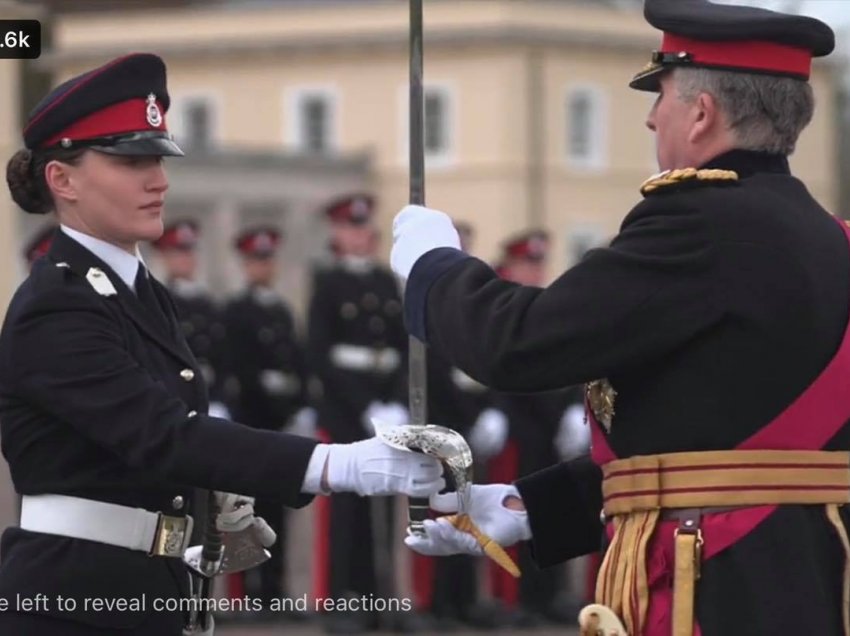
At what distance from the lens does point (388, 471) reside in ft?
14.5

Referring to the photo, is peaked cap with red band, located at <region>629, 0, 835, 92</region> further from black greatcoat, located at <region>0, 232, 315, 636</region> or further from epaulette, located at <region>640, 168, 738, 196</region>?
black greatcoat, located at <region>0, 232, 315, 636</region>

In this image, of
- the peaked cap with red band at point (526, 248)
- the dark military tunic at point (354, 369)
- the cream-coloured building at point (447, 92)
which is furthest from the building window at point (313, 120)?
the dark military tunic at point (354, 369)

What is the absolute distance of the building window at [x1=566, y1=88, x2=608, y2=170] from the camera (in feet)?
173

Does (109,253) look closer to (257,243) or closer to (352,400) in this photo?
(352,400)

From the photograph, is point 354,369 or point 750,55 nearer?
point 750,55

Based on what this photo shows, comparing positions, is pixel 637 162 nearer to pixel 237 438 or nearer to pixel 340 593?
pixel 340 593

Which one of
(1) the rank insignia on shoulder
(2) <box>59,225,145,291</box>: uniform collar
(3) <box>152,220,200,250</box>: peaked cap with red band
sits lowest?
(3) <box>152,220,200,250</box>: peaked cap with red band

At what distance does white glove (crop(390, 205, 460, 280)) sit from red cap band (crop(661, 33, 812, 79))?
1.82 feet

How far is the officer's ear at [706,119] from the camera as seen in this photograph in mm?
4301

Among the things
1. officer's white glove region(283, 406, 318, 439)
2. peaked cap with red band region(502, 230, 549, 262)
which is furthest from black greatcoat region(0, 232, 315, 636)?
peaked cap with red band region(502, 230, 549, 262)

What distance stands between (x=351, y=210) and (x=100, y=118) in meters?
6.76

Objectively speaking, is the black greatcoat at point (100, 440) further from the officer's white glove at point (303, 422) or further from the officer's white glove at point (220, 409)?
the officer's white glove at point (303, 422)

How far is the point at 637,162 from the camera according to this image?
177 ft
